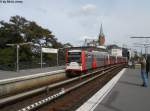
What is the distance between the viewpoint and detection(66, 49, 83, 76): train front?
37.7 metres

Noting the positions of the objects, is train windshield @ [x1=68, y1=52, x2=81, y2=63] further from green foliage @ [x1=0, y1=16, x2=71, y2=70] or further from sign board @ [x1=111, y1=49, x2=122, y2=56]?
sign board @ [x1=111, y1=49, x2=122, y2=56]

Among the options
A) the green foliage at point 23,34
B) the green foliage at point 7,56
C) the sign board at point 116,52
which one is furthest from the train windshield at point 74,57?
the sign board at point 116,52

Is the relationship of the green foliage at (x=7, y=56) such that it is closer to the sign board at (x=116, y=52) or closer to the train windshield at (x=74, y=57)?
the sign board at (x=116, y=52)

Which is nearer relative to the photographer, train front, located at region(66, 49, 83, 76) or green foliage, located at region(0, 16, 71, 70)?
train front, located at region(66, 49, 83, 76)

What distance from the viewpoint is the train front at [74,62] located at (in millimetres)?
37719

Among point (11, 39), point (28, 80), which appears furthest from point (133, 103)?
point (11, 39)

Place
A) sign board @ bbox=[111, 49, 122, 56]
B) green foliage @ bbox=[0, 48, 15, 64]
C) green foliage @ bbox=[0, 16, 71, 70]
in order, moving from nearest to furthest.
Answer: green foliage @ bbox=[0, 48, 15, 64] → green foliage @ bbox=[0, 16, 71, 70] → sign board @ bbox=[111, 49, 122, 56]

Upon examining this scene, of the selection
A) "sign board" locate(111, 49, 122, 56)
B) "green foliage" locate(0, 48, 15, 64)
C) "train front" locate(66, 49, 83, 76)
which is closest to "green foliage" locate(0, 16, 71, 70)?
"green foliage" locate(0, 48, 15, 64)

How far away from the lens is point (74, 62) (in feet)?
126

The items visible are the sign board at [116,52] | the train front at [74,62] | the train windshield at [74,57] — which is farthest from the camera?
the sign board at [116,52]

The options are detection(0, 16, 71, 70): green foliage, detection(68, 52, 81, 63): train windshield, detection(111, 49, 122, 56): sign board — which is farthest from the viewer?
detection(111, 49, 122, 56): sign board

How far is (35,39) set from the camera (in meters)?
91.1

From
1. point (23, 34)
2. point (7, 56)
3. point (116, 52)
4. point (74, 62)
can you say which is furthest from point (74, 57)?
point (116, 52)

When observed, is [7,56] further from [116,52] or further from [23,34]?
[116,52]
